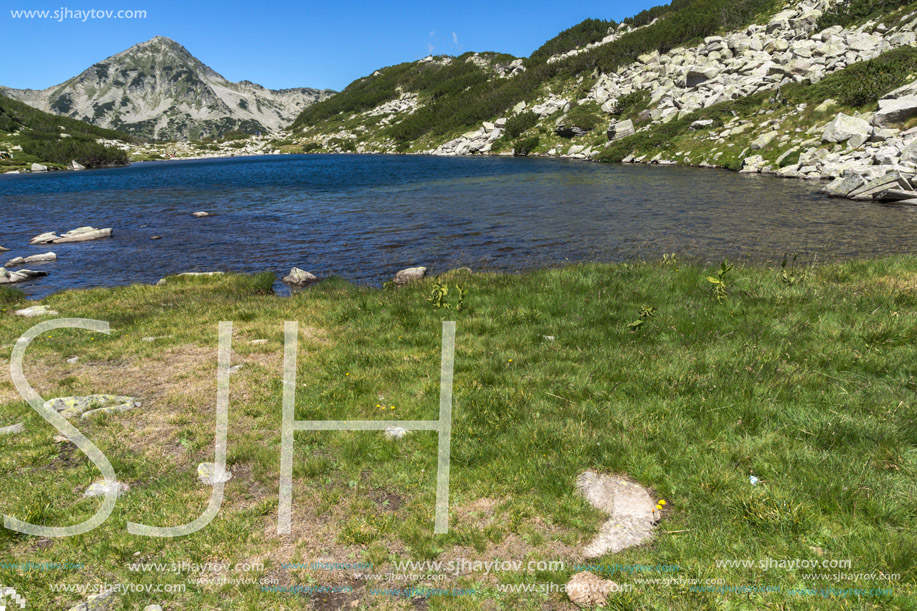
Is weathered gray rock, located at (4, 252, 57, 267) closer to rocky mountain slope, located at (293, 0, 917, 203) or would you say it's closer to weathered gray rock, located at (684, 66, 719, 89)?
rocky mountain slope, located at (293, 0, 917, 203)

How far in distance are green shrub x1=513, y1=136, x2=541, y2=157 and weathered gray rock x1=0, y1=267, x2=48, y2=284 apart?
96.0 meters

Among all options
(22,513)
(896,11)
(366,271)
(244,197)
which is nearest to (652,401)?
(22,513)

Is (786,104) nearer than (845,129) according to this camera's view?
No

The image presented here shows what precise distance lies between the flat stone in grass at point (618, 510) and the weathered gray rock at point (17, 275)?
27724 mm

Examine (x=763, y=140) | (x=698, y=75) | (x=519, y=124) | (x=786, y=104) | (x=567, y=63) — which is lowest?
(x=763, y=140)

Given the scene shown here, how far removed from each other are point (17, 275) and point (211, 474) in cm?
2398

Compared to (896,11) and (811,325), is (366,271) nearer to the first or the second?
(811,325)

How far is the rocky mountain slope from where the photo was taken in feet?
132

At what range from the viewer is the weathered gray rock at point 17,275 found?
823 inches

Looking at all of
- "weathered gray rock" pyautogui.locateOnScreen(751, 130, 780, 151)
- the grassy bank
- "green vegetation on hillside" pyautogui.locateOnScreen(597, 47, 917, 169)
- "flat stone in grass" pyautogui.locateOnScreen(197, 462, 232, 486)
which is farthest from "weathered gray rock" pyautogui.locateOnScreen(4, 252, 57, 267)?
"weathered gray rock" pyautogui.locateOnScreen(751, 130, 780, 151)

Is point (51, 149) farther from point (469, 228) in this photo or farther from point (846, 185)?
point (846, 185)

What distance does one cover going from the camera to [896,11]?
2488 inches

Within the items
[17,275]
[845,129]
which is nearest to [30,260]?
[17,275]

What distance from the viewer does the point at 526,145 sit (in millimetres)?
103750
